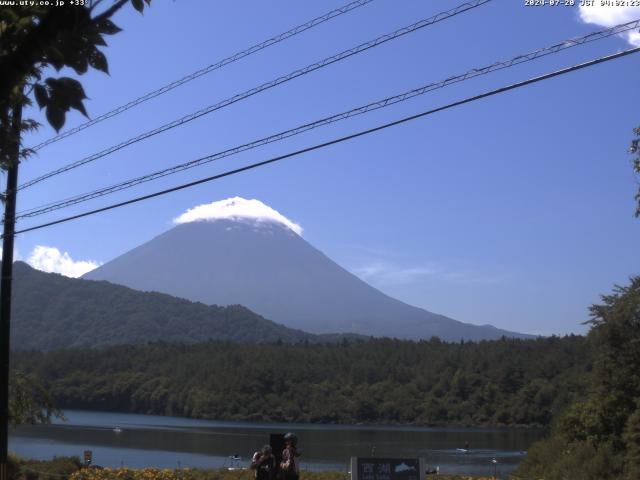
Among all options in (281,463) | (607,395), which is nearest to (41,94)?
(281,463)

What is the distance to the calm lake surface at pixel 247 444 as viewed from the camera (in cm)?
4769

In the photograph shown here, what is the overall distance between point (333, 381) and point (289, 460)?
103 m

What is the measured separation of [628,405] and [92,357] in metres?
111

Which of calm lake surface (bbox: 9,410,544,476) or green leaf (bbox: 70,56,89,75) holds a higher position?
green leaf (bbox: 70,56,89,75)

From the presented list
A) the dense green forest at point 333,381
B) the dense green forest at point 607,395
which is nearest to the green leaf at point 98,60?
the dense green forest at point 607,395

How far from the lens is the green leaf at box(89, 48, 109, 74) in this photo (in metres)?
3.39

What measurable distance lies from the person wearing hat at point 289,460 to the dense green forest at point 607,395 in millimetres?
13299

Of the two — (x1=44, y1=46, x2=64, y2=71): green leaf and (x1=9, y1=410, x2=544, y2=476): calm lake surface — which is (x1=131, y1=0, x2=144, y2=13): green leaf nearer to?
(x1=44, y1=46, x2=64, y2=71): green leaf

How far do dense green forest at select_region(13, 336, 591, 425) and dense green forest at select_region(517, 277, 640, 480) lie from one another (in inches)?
2489

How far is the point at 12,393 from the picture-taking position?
18.5 m

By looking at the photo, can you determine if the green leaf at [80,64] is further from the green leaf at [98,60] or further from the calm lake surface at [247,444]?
the calm lake surface at [247,444]

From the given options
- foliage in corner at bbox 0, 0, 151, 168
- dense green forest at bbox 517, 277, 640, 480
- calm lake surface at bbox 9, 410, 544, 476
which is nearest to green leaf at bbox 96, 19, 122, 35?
foliage in corner at bbox 0, 0, 151, 168

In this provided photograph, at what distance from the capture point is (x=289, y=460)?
11.2 metres

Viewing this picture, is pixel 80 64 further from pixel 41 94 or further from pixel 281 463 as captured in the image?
pixel 281 463
